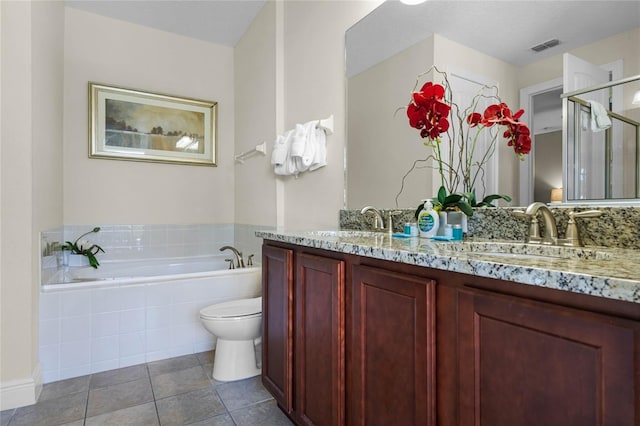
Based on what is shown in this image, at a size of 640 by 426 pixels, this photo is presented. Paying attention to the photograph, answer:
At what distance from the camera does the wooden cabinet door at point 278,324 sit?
1479 mm

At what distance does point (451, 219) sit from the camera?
139 cm

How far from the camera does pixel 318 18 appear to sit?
235 cm

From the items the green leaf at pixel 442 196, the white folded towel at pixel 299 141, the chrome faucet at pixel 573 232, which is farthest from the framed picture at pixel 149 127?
the chrome faucet at pixel 573 232

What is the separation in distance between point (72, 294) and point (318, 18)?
2.37 m

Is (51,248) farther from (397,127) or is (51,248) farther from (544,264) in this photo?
(544,264)

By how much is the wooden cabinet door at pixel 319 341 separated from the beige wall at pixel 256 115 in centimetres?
148

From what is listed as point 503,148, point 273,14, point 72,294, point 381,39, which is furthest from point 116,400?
point 273,14

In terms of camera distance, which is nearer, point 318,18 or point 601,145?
point 601,145

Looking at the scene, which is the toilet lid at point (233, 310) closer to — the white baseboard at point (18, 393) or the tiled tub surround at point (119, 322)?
the tiled tub surround at point (119, 322)

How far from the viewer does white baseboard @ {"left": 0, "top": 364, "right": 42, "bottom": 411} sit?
1.73m

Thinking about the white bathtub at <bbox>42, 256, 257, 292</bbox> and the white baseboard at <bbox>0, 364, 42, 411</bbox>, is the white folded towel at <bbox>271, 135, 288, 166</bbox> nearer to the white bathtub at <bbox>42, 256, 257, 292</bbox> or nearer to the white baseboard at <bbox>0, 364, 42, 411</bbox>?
the white bathtub at <bbox>42, 256, 257, 292</bbox>

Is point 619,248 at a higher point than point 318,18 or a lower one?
lower

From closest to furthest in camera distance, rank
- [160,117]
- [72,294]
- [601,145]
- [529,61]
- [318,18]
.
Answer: [601,145]
[529,61]
[72,294]
[318,18]
[160,117]

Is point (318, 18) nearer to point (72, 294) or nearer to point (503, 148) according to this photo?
point (503, 148)
